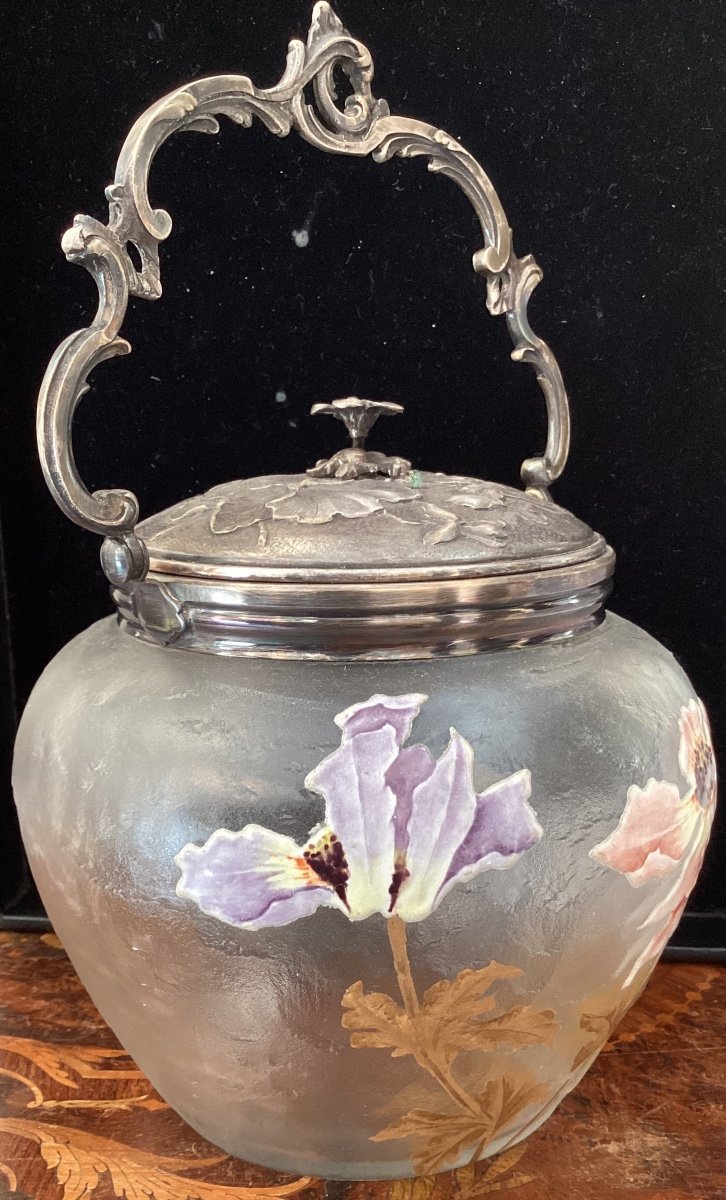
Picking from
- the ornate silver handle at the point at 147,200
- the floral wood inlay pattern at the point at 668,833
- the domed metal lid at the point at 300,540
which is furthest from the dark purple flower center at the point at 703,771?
the ornate silver handle at the point at 147,200

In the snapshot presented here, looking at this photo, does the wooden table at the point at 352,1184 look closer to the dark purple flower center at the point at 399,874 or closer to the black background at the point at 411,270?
the dark purple flower center at the point at 399,874

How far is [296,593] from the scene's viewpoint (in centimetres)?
69

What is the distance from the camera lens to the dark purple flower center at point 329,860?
649mm

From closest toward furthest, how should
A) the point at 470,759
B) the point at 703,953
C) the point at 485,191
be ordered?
the point at 470,759 → the point at 485,191 → the point at 703,953

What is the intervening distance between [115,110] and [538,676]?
2.77ft

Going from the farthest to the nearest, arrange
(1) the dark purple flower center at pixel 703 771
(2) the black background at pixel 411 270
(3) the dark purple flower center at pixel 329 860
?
(2) the black background at pixel 411 270 → (1) the dark purple flower center at pixel 703 771 → (3) the dark purple flower center at pixel 329 860

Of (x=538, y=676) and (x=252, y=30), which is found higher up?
(x=252, y=30)

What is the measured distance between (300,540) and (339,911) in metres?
0.25

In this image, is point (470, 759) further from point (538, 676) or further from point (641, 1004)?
point (641, 1004)

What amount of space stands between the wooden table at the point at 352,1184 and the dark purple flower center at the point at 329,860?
1.04ft

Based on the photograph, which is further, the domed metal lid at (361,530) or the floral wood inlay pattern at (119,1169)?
the floral wood inlay pattern at (119,1169)

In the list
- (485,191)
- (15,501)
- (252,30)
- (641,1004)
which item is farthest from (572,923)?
(252,30)

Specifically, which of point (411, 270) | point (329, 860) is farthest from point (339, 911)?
point (411, 270)

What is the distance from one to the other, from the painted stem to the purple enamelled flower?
0.04ft
